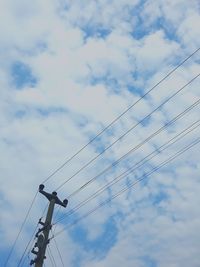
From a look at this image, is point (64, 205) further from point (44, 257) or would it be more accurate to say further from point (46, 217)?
point (44, 257)

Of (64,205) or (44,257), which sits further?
(64,205)

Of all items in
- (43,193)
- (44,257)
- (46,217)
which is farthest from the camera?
(43,193)

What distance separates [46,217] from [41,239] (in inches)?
46.0

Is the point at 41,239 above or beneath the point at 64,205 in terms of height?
beneath

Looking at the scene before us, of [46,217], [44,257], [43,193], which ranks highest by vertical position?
[43,193]

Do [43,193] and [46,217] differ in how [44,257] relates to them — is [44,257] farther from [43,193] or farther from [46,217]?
[43,193]

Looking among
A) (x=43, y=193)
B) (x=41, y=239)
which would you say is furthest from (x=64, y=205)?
(x=41, y=239)

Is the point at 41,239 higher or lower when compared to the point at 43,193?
lower

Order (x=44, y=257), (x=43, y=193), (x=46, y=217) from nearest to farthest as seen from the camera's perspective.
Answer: (x=44, y=257) < (x=46, y=217) < (x=43, y=193)

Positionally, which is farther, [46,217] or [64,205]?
[64,205]

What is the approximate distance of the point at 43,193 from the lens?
23.0 meters

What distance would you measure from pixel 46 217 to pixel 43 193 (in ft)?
6.10

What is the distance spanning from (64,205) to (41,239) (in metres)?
3.12

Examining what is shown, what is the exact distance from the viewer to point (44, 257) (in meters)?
20.0
